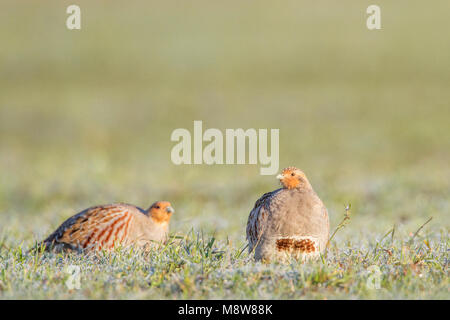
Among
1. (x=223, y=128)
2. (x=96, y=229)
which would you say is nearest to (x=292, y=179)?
(x=96, y=229)

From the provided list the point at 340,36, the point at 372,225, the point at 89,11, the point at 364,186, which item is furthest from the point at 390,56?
the point at 372,225

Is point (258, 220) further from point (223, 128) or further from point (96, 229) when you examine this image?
point (223, 128)

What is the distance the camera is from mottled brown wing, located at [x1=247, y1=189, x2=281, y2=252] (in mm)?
5035

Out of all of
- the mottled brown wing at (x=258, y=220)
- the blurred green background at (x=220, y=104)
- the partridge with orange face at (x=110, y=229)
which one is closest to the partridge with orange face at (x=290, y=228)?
the mottled brown wing at (x=258, y=220)

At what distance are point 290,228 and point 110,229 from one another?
2.05 m

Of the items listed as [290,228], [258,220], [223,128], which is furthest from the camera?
[223,128]

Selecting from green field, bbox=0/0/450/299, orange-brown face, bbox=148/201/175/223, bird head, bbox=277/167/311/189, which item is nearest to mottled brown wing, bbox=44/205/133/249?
orange-brown face, bbox=148/201/175/223

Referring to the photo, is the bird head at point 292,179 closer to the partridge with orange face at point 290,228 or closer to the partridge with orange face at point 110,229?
the partridge with orange face at point 290,228

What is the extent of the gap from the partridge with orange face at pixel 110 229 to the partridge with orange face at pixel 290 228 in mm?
1432

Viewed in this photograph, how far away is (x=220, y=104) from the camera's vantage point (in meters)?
21.8

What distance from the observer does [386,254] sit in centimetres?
546

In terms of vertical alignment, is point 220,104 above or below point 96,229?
above

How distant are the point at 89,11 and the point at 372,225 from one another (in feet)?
94.2

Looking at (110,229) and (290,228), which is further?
(110,229)
